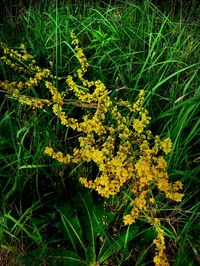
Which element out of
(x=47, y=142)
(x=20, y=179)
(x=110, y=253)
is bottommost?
(x=110, y=253)

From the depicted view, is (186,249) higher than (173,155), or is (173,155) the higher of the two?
(173,155)

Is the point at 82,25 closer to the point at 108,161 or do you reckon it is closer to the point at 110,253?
the point at 108,161

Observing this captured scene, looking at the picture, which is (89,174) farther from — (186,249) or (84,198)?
(186,249)

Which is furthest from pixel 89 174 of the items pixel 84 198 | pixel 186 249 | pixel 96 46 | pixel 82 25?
pixel 82 25

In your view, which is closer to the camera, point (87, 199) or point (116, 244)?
point (116, 244)

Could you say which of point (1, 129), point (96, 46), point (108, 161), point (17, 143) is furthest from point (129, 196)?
point (96, 46)

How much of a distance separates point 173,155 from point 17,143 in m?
0.73

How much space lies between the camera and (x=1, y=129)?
79.0 inches

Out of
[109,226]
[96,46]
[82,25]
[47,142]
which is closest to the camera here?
[109,226]

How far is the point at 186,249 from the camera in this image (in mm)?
1619

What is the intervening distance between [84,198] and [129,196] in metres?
0.21

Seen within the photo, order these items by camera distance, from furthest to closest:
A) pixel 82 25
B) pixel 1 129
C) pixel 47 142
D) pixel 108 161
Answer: pixel 82 25 < pixel 1 129 < pixel 47 142 < pixel 108 161

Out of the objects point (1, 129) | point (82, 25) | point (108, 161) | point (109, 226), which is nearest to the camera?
point (108, 161)

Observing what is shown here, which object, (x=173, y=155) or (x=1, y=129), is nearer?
(x=173, y=155)
